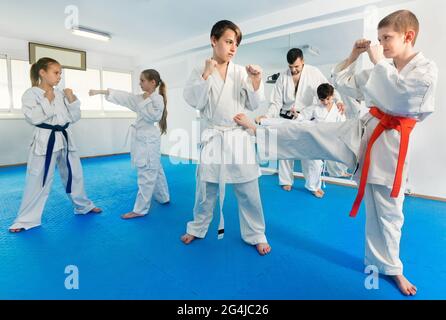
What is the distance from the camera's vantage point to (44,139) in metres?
2.55

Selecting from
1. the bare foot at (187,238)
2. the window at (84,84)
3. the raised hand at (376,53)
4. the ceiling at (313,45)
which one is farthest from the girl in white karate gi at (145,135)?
the window at (84,84)

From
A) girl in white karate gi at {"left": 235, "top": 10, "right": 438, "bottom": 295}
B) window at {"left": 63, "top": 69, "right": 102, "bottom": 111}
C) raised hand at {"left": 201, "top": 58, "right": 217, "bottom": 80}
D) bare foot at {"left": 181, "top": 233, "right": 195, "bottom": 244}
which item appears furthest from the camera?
window at {"left": 63, "top": 69, "right": 102, "bottom": 111}

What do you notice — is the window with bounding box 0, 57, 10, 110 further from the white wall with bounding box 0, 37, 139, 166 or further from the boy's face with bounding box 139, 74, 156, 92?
the boy's face with bounding box 139, 74, 156, 92

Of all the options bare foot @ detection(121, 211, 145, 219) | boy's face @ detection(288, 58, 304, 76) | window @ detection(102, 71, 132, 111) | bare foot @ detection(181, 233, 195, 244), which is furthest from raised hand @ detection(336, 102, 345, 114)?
window @ detection(102, 71, 132, 111)

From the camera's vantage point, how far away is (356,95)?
1.74m

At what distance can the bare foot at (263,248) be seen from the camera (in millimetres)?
2055

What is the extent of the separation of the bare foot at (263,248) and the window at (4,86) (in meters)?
6.68

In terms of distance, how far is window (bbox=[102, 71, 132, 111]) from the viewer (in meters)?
7.64

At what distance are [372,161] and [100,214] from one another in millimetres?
2726

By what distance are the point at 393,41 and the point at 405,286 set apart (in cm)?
145

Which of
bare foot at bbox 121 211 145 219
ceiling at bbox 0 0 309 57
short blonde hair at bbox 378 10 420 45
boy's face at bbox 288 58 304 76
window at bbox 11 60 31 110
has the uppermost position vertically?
ceiling at bbox 0 0 309 57

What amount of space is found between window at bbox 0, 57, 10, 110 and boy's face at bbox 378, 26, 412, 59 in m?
7.29

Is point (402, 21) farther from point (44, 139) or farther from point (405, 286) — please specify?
point (44, 139)

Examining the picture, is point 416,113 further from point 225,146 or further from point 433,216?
point 433,216
